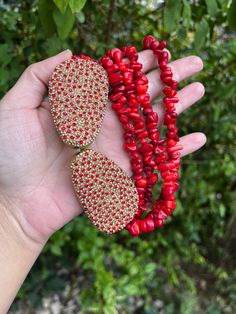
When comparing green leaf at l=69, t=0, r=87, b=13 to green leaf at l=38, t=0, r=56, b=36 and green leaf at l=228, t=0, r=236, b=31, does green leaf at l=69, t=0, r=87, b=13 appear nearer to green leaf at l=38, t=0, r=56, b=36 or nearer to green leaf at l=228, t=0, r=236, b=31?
green leaf at l=38, t=0, r=56, b=36

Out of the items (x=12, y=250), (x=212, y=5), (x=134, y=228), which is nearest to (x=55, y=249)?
(x=12, y=250)

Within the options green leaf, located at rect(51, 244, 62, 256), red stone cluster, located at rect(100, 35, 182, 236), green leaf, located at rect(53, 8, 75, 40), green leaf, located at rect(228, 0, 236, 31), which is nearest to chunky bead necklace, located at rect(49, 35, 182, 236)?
red stone cluster, located at rect(100, 35, 182, 236)

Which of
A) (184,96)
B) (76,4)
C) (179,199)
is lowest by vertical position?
(179,199)

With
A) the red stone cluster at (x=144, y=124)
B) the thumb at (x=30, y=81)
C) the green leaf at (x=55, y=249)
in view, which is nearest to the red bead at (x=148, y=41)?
the red stone cluster at (x=144, y=124)

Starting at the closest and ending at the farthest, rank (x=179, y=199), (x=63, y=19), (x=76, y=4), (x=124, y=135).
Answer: (x=76, y=4), (x=63, y=19), (x=124, y=135), (x=179, y=199)

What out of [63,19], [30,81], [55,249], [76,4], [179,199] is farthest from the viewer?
[179,199]

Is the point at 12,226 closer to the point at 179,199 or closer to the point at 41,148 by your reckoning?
the point at 41,148

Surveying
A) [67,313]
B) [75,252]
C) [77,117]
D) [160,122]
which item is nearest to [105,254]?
[75,252]

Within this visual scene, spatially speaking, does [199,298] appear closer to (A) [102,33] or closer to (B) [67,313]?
(B) [67,313]
